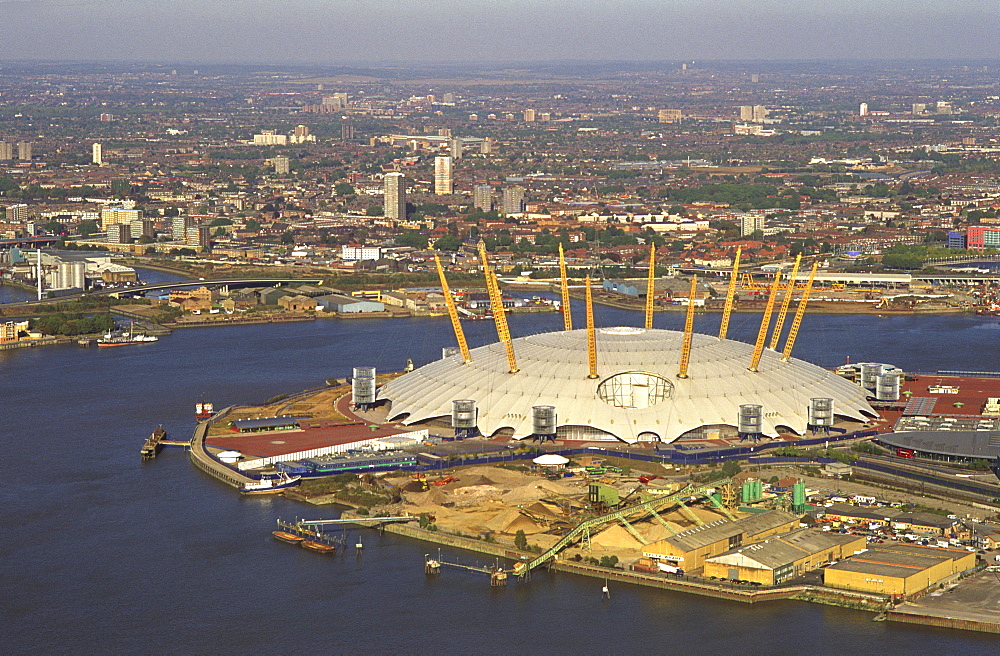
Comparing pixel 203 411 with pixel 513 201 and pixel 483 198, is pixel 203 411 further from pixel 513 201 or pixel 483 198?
pixel 483 198

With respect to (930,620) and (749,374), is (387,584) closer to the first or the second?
(930,620)

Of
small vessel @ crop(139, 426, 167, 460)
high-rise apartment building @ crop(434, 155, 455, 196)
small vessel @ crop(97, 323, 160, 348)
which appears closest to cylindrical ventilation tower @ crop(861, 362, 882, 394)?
small vessel @ crop(139, 426, 167, 460)

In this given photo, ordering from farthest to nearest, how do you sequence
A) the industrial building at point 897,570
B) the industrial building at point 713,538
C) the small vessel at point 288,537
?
the small vessel at point 288,537 → the industrial building at point 713,538 → the industrial building at point 897,570

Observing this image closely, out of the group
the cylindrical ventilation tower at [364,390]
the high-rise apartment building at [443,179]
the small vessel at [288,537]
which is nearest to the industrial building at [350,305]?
the cylindrical ventilation tower at [364,390]

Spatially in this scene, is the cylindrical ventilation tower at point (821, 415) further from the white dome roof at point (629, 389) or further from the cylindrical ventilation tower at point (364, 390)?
the cylindrical ventilation tower at point (364, 390)

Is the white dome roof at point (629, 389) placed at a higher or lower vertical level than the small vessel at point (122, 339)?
higher

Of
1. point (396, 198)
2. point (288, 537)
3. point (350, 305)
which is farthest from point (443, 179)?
point (288, 537)

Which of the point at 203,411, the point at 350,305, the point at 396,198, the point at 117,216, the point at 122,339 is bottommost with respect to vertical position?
the point at 117,216
